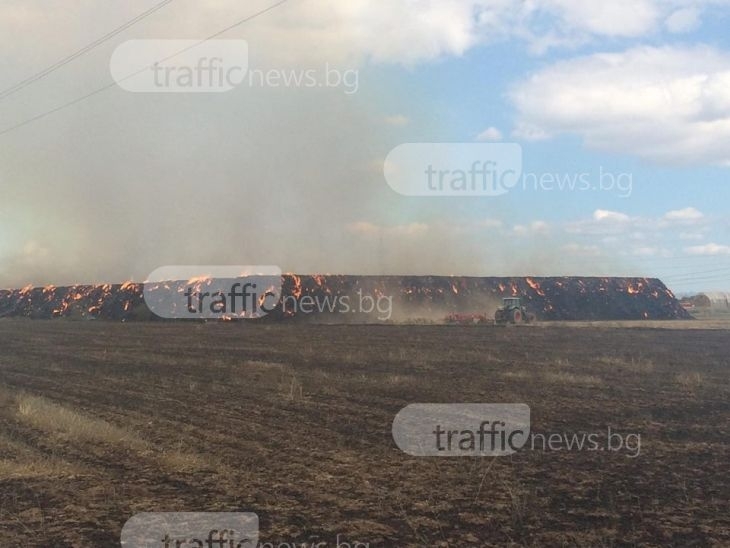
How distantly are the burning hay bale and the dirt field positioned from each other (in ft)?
284

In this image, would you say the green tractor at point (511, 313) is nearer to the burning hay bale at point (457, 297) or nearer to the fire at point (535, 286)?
the burning hay bale at point (457, 297)

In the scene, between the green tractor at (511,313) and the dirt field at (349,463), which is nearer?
the dirt field at (349,463)

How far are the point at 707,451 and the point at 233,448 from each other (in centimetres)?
822

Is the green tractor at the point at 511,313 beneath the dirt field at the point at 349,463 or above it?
above

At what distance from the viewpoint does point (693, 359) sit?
26031 mm

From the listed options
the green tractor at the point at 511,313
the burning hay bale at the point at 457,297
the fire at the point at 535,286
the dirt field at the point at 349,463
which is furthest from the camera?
→ the fire at the point at 535,286

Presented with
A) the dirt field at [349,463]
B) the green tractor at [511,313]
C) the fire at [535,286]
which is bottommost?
the dirt field at [349,463]

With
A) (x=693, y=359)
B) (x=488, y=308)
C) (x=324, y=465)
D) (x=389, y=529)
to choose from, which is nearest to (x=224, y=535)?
(x=389, y=529)

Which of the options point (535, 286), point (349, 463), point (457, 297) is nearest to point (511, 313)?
point (349, 463)

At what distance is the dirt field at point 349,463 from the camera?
646 cm

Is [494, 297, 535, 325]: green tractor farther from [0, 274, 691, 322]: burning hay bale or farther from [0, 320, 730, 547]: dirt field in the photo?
[0, 274, 691, 322]: burning hay bale

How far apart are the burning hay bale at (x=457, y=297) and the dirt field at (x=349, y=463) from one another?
86638 millimetres

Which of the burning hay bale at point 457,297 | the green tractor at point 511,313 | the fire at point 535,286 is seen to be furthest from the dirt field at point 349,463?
the fire at point 535,286

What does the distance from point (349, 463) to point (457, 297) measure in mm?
110659
